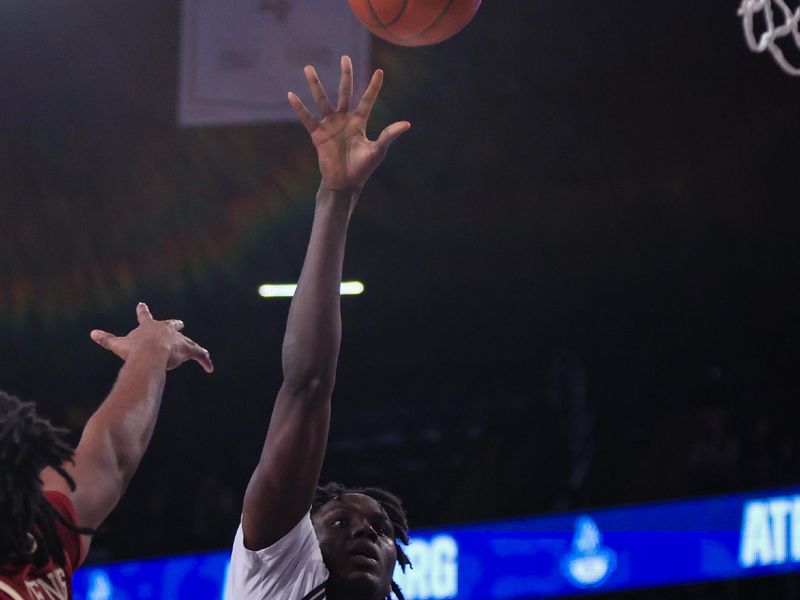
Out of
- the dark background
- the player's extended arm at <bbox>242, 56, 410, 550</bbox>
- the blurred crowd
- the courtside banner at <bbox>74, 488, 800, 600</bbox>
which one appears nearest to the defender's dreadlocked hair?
the player's extended arm at <bbox>242, 56, 410, 550</bbox>

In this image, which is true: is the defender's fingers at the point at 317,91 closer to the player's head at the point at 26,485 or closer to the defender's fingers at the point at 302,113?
the defender's fingers at the point at 302,113

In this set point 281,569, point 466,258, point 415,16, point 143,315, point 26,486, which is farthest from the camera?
point 466,258

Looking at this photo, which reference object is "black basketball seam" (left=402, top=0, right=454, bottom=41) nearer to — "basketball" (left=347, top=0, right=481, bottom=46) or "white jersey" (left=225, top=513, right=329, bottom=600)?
"basketball" (left=347, top=0, right=481, bottom=46)

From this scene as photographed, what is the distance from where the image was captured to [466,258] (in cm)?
1008

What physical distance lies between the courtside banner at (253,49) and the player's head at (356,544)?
2.87 meters

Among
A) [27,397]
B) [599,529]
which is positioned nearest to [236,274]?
[27,397]

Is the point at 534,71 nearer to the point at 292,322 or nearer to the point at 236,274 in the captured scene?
the point at 236,274

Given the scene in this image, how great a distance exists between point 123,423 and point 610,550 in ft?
23.7

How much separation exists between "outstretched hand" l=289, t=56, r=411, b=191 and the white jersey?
0.64m

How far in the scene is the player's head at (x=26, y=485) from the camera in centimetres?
172

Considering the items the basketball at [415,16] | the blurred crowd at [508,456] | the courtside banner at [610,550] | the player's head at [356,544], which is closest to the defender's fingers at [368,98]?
the player's head at [356,544]

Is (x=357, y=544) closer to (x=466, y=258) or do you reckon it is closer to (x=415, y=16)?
(x=415, y=16)

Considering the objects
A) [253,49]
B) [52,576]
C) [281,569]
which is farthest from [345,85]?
[253,49]

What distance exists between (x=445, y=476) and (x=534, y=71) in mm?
3389
